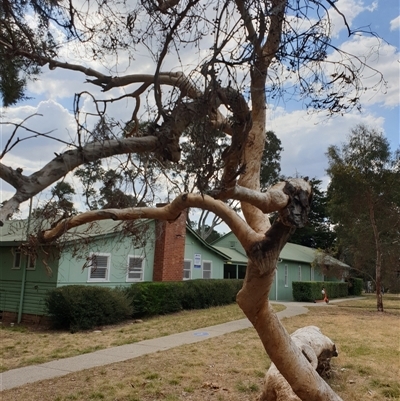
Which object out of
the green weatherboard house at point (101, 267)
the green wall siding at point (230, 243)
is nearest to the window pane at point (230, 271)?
the green wall siding at point (230, 243)

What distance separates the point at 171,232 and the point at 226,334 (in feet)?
26.3

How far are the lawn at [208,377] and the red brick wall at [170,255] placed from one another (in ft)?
25.5

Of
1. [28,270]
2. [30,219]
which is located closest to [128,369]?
[30,219]

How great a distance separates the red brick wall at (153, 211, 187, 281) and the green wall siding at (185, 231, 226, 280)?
1354 millimetres

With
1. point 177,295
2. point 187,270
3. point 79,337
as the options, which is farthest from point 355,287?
point 79,337

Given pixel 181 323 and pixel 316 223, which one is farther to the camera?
pixel 316 223

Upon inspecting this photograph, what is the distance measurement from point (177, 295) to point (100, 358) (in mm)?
8576

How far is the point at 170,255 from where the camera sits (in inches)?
740

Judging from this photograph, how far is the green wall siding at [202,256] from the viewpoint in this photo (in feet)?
69.1

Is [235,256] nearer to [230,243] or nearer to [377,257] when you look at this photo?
[230,243]

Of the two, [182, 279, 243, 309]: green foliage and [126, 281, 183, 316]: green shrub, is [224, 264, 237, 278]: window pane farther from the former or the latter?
[126, 281, 183, 316]: green shrub

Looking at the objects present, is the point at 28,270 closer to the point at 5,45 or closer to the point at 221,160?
the point at 5,45

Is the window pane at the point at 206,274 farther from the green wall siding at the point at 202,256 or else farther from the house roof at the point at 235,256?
the house roof at the point at 235,256

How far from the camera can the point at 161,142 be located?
3639mm
